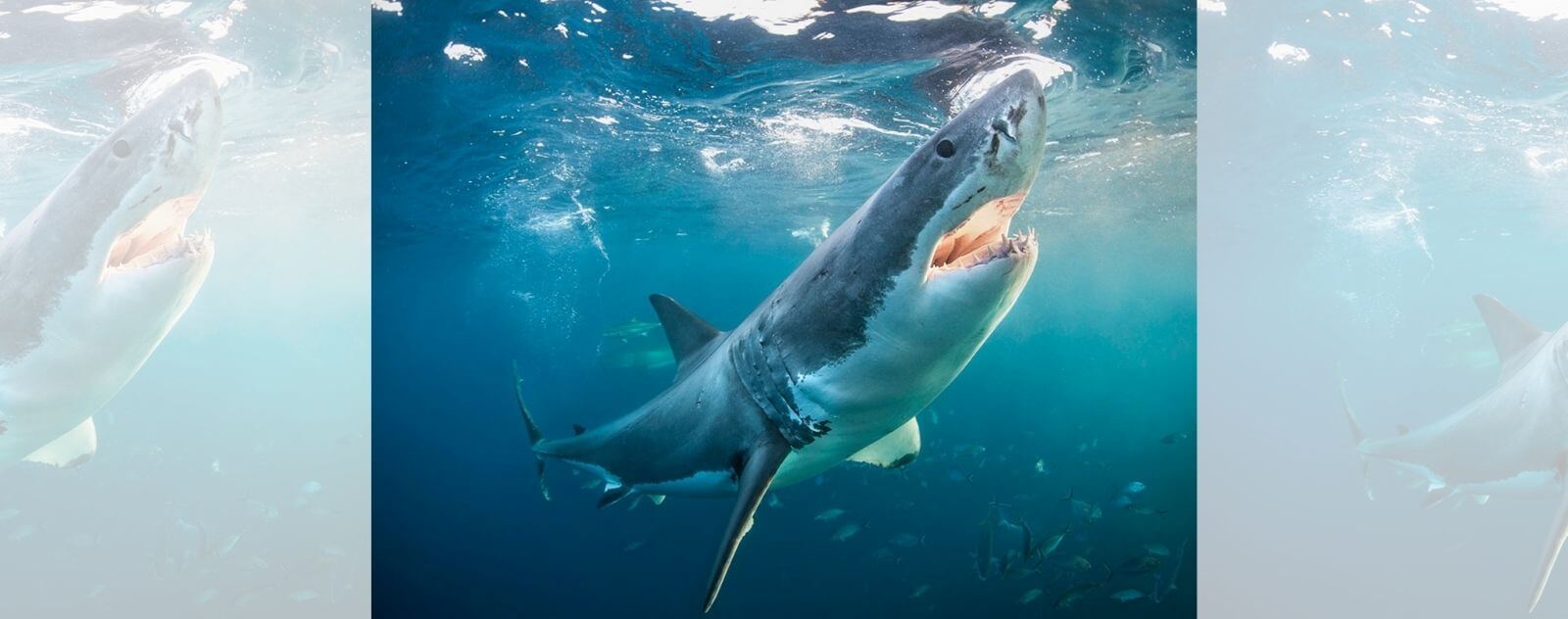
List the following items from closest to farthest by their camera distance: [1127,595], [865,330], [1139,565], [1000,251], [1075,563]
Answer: [1000,251] < [865,330] < [1139,565] < [1127,595] < [1075,563]

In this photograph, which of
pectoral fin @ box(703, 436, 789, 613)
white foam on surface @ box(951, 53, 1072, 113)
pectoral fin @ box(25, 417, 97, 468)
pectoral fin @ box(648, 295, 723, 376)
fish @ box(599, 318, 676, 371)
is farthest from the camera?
fish @ box(599, 318, 676, 371)

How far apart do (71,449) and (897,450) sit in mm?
5005

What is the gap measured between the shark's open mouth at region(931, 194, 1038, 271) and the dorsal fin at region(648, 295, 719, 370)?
6.16ft

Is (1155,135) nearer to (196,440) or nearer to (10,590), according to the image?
(10,590)

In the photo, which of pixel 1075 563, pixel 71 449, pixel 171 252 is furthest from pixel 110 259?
pixel 1075 563

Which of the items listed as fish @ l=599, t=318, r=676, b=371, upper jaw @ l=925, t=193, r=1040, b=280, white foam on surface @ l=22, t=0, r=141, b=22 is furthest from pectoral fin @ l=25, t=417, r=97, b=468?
fish @ l=599, t=318, r=676, b=371

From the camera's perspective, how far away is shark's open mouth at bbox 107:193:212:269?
3.24m

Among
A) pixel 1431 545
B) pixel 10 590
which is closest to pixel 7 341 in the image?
pixel 10 590

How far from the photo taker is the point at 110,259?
335 centimetres

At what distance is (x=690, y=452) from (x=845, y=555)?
451 inches

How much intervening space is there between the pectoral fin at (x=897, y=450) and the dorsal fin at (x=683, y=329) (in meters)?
1.02

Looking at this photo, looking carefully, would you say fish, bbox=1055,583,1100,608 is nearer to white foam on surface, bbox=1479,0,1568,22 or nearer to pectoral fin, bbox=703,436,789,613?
pectoral fin, bbox=703,436,789,613

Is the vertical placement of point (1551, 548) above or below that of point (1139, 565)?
above

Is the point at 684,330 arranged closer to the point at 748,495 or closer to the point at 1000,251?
the point at 748,495
